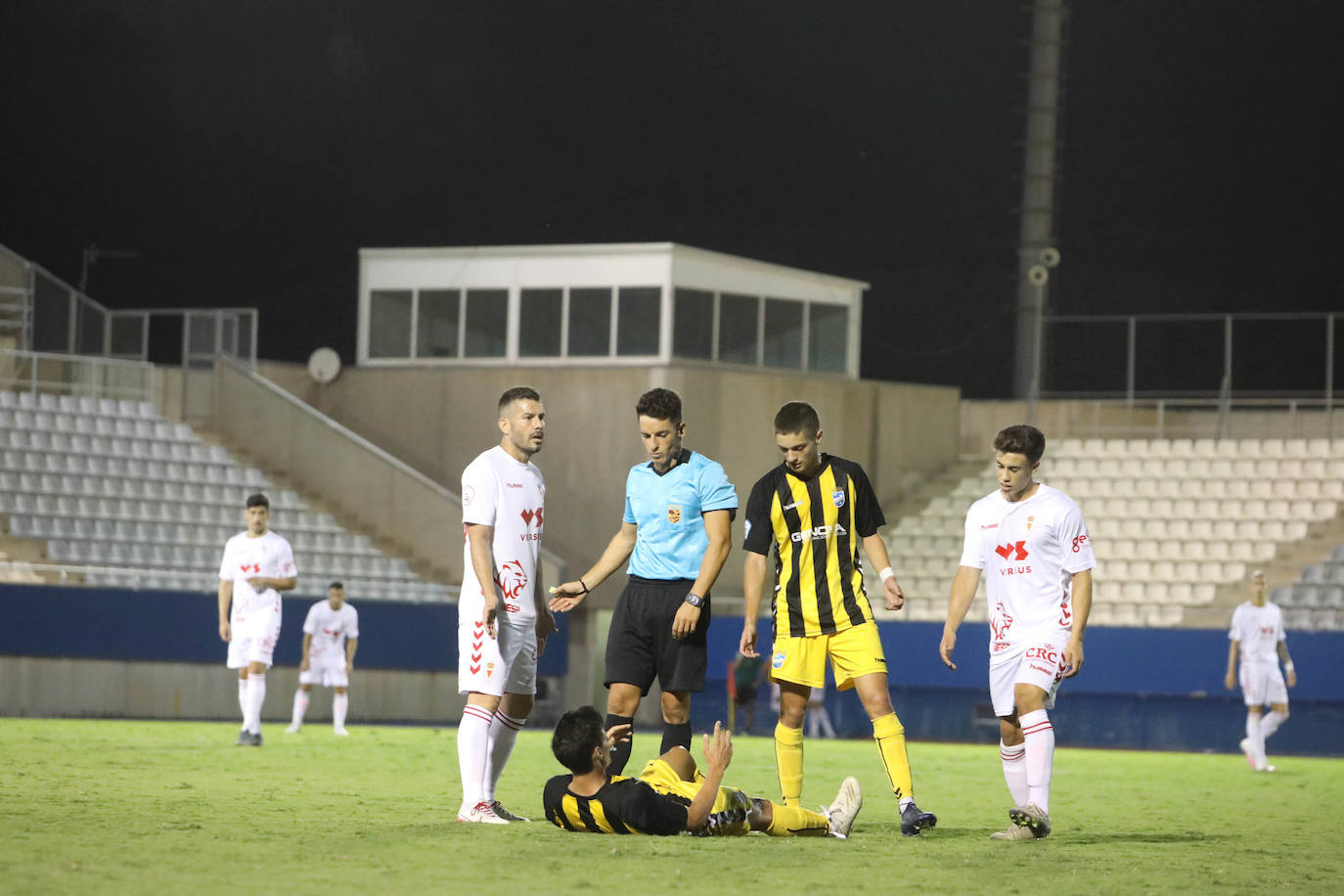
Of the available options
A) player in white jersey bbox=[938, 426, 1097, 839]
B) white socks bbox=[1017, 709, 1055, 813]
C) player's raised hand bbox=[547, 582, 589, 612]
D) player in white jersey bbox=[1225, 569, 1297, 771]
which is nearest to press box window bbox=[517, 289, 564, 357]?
player in white jersey bbox=[1225, 569, 1297, 771]

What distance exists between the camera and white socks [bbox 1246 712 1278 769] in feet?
59.7

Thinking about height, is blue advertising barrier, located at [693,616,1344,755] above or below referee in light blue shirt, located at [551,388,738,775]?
below

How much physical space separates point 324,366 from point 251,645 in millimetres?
17047

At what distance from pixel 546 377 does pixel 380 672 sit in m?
8.06

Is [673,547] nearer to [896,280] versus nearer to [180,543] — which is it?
[180,543]

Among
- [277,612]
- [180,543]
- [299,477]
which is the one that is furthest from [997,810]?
[299,477]

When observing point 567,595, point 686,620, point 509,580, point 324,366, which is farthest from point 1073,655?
point 324,366

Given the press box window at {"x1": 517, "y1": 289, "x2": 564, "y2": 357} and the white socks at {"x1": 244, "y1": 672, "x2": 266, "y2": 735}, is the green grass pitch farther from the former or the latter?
the press box window at {"x1": 517, "y1": 289, "x2": 564, "y2": 357}

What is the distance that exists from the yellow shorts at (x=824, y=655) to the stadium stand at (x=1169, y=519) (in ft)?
59.8

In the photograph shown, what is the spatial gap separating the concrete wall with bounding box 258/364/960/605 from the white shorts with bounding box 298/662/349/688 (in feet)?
27.8

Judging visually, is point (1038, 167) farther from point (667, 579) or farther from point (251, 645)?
point (667, 579)

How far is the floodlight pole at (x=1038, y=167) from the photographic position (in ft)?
122

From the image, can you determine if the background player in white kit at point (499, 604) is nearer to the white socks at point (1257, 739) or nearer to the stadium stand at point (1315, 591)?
the white socks at point (1257, 739)

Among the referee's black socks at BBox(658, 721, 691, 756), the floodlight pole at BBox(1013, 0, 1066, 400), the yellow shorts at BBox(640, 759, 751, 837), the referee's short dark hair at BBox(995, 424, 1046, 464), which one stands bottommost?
the yellow shorts at BBox(640, 759, 751, 837)
